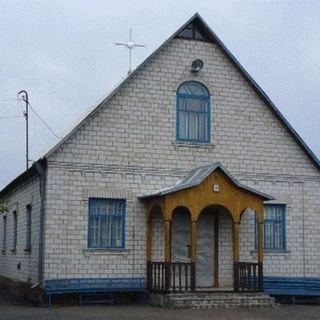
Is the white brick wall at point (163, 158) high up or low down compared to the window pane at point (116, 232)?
up

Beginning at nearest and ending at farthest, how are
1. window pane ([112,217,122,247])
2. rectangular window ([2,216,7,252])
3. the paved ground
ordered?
the paved ground → window pane ([112,217,122,247]) → rectangular window ([2,216,7,252])

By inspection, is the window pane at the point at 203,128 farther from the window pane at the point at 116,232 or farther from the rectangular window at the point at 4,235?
the rectangular window at the point at 4,235

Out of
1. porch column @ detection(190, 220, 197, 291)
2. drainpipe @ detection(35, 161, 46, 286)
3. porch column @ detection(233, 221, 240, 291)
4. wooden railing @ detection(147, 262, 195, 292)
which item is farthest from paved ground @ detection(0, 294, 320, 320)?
porch column @ detection(233, 221, 240, 291)

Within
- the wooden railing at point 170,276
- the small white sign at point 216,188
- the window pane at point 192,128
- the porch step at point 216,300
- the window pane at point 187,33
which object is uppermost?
the window pane at point 187,33

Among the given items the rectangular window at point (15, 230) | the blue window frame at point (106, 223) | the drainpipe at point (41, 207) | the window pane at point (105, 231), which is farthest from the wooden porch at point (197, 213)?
the rectangular window at point (15, 230)

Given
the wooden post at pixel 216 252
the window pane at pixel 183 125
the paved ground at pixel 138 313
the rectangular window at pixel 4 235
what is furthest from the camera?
the rectangular window at pixel 4 235

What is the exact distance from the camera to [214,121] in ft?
69.7

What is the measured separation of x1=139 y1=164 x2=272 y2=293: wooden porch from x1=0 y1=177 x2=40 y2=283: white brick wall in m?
3.26

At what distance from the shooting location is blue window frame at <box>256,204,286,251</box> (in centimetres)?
2147

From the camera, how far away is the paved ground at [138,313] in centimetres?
1585

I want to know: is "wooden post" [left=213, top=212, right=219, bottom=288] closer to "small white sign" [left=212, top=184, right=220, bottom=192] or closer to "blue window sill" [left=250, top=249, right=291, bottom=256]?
"blue window sill" [left=250, top=249, right=291, bottom=256]

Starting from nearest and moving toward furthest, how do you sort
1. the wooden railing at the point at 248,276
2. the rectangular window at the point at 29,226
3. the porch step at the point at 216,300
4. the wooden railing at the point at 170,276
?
the porch step at the point at 216,300, the wooden railing at the point at 170,276, the wooden railing at the point at 248,276, the rectangular window at the point at 29,226

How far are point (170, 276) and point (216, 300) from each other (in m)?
1.36

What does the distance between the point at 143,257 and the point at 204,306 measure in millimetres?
2709
